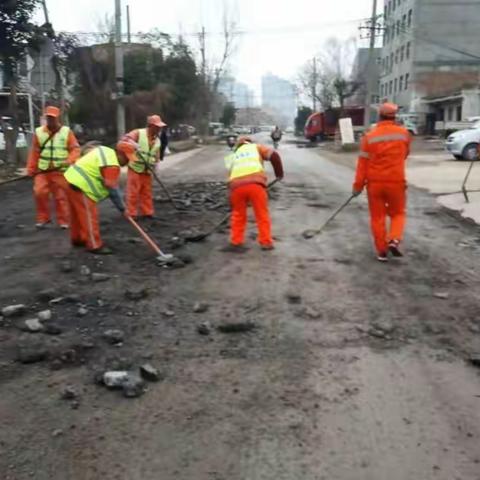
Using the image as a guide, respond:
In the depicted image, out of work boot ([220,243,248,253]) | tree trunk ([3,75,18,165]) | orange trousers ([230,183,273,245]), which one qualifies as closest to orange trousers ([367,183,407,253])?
orange trousers ([230,183,273,245])

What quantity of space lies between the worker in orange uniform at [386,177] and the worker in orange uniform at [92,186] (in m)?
2.69

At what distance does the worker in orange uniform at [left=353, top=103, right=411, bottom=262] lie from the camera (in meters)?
7.31

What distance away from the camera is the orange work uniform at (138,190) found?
389 inches

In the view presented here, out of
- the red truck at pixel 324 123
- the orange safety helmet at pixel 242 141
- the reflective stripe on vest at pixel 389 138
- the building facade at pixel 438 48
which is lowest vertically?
the red truck at pixel 324 123

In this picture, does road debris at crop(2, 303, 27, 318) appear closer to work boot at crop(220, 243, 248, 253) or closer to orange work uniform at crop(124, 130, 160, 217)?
work boot at crop(220, 243, 248, 253)

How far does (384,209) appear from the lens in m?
7.43

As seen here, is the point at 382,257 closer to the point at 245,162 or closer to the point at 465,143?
the point at 245,162

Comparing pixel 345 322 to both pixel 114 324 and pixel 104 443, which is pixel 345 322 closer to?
pixel 114 324

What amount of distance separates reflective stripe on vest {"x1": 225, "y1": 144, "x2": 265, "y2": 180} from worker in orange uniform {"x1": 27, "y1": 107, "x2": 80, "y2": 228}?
8.17 ft

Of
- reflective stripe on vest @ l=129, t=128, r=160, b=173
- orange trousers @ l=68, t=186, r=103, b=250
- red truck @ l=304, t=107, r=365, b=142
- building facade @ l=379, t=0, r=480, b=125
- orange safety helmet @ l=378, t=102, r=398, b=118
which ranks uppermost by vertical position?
building facade @ l=379, t=0, r=480, b=125

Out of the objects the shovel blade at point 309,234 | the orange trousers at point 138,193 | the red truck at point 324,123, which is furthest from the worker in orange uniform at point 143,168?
the red truck at point 324,123

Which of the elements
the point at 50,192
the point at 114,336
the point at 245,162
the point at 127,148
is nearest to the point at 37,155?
the point at 50,192

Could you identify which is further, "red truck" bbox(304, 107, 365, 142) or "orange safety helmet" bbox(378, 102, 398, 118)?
"red truck" bbox(304, 107, 365, 142)

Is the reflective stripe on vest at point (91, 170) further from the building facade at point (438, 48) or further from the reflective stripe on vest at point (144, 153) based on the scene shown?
the building facade at point (438, 48)
